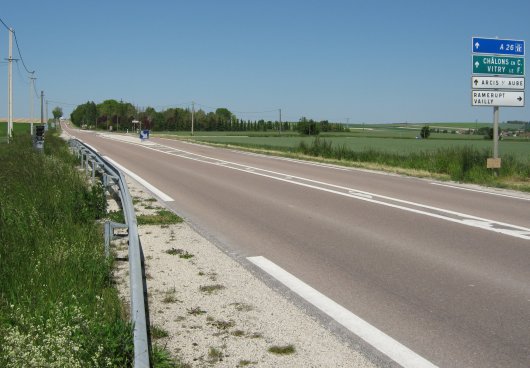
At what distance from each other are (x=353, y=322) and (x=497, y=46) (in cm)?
1765

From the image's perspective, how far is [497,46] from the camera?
780 inches

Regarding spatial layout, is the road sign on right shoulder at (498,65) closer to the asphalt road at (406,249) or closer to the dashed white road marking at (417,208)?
the asphalt road at (406,249)

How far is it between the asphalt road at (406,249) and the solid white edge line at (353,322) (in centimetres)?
9

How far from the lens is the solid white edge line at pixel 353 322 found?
4156mm

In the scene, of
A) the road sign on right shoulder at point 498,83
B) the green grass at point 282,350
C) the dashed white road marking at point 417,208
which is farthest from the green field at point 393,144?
the green grass at point 282,350

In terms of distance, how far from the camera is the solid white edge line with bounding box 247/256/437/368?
4.16 meters

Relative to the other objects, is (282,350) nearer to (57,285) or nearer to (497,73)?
(57,285)

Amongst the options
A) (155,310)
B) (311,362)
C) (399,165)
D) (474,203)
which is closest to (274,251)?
(155,310)

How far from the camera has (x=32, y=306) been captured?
4.76 metres

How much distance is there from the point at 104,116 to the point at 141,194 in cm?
16238

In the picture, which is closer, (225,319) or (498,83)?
(225,319)

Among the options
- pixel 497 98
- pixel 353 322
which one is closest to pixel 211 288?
pixel 353 322

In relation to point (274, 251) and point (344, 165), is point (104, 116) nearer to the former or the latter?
point (344, 165)

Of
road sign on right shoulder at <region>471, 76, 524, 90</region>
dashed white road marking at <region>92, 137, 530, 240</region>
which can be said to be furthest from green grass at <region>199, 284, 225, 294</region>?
road sign on right shoulder at <region>471, 76, 524, 90</region>
